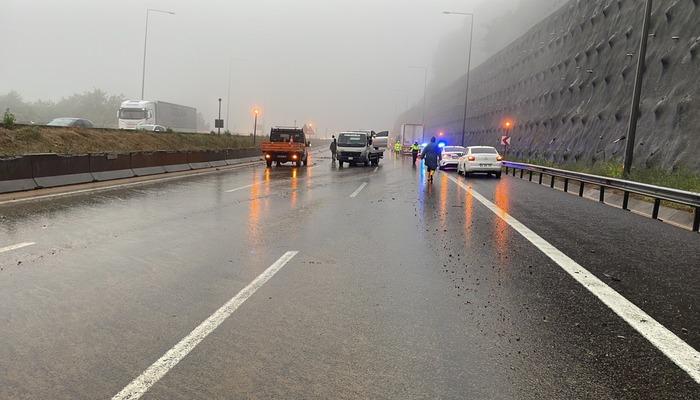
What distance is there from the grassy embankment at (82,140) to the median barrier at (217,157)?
4.98 metres

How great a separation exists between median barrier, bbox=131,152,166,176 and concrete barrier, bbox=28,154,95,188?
2.61 m

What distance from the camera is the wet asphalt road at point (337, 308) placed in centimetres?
333

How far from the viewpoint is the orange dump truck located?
2890cm

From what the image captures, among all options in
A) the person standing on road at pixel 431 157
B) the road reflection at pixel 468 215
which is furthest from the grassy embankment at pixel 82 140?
the road reflection at pixel 468 215

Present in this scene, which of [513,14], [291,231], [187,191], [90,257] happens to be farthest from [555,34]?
[513,14]

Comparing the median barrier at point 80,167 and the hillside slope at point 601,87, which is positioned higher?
the hillside slope at point 601,87

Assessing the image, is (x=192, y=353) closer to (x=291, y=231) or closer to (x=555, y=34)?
(x=291, y=231)

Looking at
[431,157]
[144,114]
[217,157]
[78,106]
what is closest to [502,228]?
[431,157]

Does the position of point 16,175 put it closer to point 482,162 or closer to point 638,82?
point 482,162

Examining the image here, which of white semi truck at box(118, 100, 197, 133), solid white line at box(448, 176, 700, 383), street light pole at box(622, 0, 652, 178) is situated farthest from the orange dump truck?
solid white line at box(448, 176, 700, 383)

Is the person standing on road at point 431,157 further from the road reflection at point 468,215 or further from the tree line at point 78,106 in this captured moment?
the tree line at point 78,106

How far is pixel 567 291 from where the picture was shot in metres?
5.52

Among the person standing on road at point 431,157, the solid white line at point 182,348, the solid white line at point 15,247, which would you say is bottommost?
the solid white line at point 15,247

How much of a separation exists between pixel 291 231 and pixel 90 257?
325 cm
